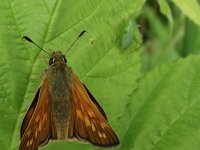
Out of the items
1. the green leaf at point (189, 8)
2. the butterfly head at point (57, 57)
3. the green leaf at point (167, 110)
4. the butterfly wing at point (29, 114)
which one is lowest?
the green leaf at point (167, 110)

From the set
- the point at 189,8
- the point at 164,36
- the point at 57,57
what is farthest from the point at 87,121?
the point at 164,36

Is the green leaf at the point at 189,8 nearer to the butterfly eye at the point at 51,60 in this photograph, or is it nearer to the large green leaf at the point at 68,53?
the large green leaf at the point at 68,53

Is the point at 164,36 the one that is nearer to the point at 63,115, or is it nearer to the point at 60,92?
the point at 60,92

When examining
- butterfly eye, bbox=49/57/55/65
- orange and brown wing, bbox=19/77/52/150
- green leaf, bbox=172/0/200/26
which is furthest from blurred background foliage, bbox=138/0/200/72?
orange and brown wing, bbox=19/77/52/150

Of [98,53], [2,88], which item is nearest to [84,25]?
[98,53]

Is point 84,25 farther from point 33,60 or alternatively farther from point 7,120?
point 7,120

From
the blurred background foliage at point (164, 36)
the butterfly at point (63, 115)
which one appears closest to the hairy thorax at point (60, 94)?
the butterfly at point (63, 115)

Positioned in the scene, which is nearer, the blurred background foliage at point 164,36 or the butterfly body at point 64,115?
the butterfly body at point 64,115
